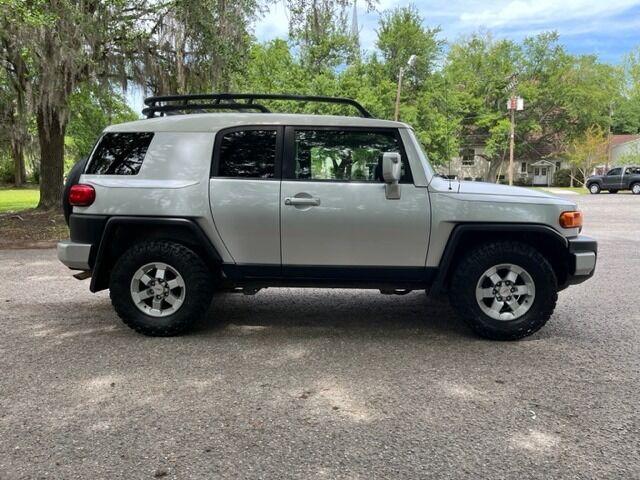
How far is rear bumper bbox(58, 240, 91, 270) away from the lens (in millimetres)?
4496

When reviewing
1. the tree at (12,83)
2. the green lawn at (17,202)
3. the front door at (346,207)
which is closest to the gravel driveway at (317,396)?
the front door at (346,207)

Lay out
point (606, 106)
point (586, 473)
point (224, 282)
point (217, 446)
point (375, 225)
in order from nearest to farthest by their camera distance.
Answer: point (586, 473) → point (217, 446) → point (375, 225) → point (224, 282) → point (606, 106)

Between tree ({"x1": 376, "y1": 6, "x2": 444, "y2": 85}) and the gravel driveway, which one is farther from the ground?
tree ({"x1": 376, "y1": 6, "x2": 444, "y2": 85})

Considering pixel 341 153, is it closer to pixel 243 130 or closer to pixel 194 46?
pixel 243 130

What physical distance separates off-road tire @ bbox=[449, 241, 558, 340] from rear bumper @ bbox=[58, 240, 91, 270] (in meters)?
3.20

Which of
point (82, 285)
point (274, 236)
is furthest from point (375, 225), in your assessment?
point (82, 285)

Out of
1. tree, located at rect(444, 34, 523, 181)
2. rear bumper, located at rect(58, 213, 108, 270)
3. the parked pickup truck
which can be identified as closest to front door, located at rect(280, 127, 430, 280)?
rear bumper, located at rect(58, 213, 108, 270)

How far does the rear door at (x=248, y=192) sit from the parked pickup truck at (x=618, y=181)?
1346 inches

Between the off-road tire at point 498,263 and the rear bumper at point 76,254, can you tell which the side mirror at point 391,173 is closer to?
the off-road tire at point 498,263

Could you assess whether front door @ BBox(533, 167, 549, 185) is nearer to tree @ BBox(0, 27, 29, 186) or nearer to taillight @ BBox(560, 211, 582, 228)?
tree @ BBox(0, 27, 29, 186)

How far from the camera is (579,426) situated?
3008mm

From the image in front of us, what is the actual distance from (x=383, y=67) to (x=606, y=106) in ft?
94.1

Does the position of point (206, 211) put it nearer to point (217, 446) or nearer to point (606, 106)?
point (217, 446)

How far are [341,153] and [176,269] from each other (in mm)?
1756
